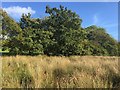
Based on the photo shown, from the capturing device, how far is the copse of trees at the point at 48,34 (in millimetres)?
25594

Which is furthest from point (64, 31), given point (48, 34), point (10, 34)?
point (10, 34)

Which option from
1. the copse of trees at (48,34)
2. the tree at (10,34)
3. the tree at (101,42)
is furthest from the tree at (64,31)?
the tree at (101,42)

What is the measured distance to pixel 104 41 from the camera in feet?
141

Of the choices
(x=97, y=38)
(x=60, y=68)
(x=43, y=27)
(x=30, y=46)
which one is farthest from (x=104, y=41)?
(x=60, y=68)

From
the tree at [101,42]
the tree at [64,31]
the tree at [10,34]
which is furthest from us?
the tree at [101,42]

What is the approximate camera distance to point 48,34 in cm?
2652

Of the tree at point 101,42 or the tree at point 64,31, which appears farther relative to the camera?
the tree at point 101,42

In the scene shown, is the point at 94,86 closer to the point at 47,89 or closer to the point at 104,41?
the point at 47,89

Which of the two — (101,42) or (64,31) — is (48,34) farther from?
(101,42)

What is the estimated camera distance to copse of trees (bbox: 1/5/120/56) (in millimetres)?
25594

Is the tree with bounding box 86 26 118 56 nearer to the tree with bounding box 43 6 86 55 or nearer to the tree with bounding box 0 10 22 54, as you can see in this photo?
the tree with bounding box 43 6 86 55

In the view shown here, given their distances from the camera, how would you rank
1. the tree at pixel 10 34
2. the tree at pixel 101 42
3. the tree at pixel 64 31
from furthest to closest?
1. the tree at pixel 101 42
2. the tree at pixel 64 31
3. the tree at pixel 10 34

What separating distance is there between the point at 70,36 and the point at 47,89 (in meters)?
21.6

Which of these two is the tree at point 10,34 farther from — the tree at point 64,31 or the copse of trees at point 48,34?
the tree at point 64,31
